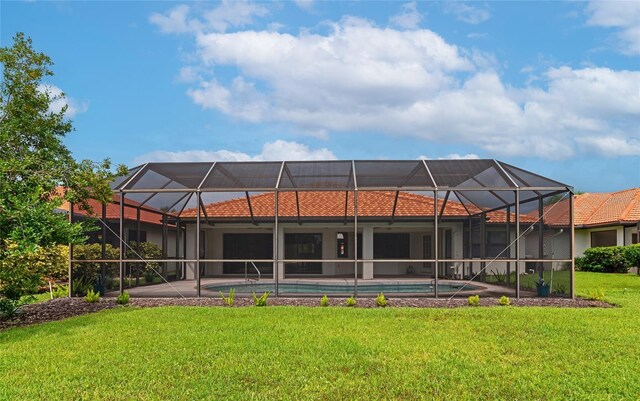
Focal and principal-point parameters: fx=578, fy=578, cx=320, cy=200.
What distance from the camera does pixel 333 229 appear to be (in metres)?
23.8

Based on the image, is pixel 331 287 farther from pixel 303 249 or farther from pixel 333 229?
pixel 303 249

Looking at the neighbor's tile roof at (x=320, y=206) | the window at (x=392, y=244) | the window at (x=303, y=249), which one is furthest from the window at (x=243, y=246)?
the window at (x=392, y=244)

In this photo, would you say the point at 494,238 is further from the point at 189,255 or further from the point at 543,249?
the point at 189,255

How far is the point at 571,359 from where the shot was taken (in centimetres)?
726

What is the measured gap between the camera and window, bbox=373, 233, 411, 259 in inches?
955

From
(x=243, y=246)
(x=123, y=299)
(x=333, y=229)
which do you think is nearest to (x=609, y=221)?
(x=333, y=229)

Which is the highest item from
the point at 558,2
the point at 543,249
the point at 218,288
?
the point at 558,2

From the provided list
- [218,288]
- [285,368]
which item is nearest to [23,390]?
[285,368]

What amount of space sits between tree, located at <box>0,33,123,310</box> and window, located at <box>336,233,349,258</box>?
43.1 feet

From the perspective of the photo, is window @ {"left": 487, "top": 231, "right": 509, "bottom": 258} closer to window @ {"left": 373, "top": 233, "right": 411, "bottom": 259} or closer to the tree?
window @ {"left": 373, "top": 233, "right": 411, "bottom": 259}

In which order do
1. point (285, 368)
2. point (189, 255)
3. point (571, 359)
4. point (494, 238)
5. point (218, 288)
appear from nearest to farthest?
point (285, 368)
point (571, 359)
point (218, 288)
point (494, 238)
point (189, 255)

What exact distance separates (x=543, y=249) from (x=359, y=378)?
1055 cm

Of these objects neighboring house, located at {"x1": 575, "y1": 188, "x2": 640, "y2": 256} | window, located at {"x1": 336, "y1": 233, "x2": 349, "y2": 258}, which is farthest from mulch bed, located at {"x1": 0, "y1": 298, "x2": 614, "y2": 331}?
neighboring house, located at {"x1": 575, "y1": 188, "x2": 640, "y2": 256}

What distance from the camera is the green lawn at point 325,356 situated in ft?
19.8
